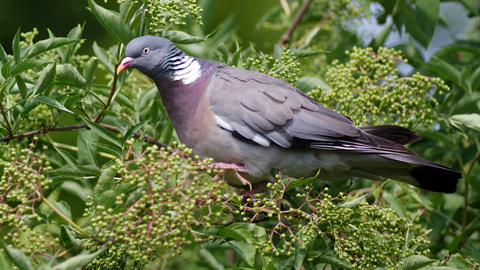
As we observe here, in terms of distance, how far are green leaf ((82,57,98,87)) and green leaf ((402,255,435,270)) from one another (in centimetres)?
194

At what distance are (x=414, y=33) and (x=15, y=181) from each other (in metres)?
2.83

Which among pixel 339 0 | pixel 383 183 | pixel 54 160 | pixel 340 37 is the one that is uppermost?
pixel 339 0

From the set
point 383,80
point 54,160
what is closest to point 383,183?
point 383,80

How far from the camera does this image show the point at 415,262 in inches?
81.1

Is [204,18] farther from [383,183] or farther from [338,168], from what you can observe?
[383,183]

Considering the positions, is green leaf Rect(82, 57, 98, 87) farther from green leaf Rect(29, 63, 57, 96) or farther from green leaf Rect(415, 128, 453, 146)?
green leaf Rect(415, 128, 453, 146)

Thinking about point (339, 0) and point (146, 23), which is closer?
point (146, 23)

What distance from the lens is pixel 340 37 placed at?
3990mm

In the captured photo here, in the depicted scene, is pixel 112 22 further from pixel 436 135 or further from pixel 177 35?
pixel 436 135

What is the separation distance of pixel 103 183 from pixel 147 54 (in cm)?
102

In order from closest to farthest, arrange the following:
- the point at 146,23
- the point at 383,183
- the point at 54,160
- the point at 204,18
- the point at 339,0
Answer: the point at 146,23 → the point at 54,160 → the point at 383,183 → the point at 204,18 → the point at 339,0

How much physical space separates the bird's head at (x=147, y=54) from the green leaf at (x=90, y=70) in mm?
156

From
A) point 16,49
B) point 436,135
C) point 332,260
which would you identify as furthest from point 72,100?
point 436,135

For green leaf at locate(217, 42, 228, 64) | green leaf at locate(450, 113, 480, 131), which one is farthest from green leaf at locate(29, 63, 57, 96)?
green leaf at locate(450, 113, 480, 131)
